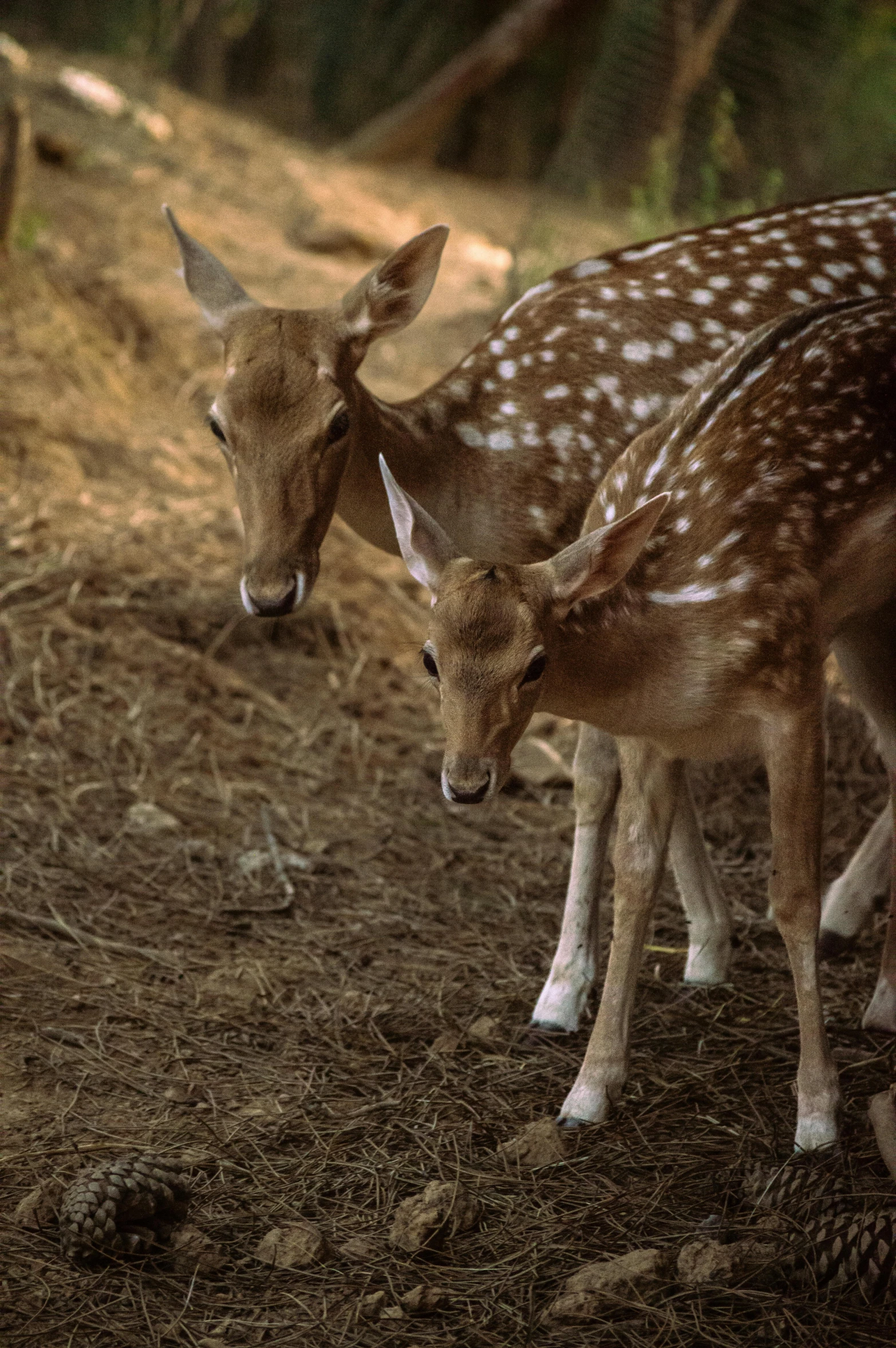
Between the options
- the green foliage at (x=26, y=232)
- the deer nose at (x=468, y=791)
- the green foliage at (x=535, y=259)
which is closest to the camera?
the deer nose at (x=468, y=791)

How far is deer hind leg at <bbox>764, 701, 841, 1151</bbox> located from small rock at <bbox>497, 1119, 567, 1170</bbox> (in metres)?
0.56

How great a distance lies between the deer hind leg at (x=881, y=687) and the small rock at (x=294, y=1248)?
1.67 metres

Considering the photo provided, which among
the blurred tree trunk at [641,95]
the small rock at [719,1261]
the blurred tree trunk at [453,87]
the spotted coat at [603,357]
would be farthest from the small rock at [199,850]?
the blurred tree trunk at [453,87]

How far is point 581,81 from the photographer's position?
15781 millimetres

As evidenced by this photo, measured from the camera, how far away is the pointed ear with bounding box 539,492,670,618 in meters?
3.11

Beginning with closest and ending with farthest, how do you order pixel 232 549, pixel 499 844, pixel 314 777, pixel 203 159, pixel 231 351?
pixel 231 351 → pixel 499 844 → pixel 314 777 → pixel 232 549 → pixel 203 159

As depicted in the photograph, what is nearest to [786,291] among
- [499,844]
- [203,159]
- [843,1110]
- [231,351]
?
[231,351]

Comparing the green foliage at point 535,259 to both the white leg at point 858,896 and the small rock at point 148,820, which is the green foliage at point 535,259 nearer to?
the small rock at point 148,820

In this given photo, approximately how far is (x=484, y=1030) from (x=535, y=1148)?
0.59m

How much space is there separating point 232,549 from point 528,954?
3.04 m

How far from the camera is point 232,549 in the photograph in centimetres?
665

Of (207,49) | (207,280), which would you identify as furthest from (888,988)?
(207,49)

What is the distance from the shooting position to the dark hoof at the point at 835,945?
4391 mm

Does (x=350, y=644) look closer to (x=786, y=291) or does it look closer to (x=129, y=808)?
(x=129, y=808)
